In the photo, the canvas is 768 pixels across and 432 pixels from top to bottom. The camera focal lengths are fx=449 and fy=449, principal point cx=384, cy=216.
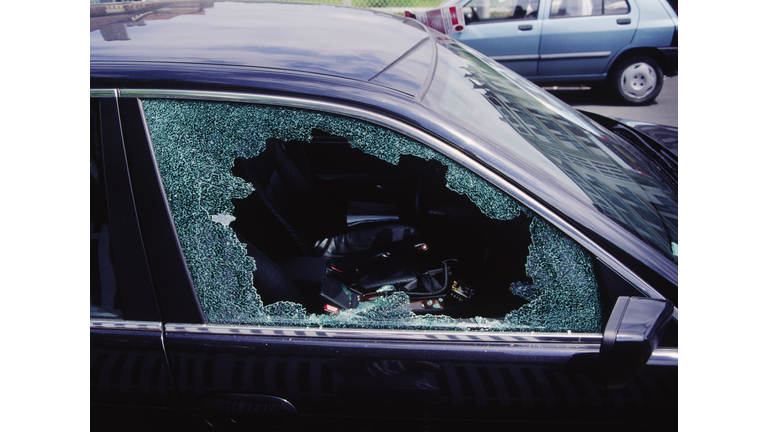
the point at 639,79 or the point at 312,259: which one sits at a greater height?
the point at 639,79

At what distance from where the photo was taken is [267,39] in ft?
4.26

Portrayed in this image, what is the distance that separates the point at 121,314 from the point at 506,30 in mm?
5466

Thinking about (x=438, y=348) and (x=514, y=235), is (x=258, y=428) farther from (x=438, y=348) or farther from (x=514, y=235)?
(x=514, y=235)

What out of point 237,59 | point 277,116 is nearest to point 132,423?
point 277,116

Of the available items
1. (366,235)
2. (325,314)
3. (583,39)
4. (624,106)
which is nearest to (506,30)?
(583,39)

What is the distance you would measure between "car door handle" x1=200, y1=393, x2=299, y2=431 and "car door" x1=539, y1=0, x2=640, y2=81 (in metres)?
5.54

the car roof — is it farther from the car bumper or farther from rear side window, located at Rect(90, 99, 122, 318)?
the car bumper

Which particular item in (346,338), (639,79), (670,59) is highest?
(670,59)

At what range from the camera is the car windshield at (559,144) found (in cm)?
115

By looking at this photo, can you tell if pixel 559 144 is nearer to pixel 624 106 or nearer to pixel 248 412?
pixel 248 412

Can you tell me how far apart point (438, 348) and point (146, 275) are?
72cm

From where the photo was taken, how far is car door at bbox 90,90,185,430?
3.46ft

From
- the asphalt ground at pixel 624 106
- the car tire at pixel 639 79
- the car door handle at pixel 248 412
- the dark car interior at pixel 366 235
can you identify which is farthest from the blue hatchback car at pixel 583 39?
the car door handle at pixel 248 412

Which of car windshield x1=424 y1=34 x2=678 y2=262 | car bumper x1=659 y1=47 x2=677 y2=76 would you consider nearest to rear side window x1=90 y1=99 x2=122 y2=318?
car windshield x1=424 y1=34 x2=678 y2=262
